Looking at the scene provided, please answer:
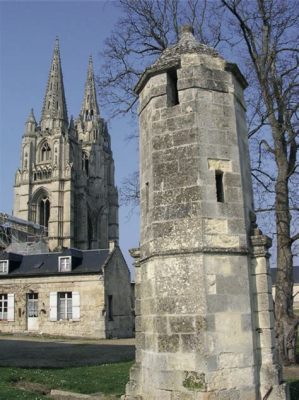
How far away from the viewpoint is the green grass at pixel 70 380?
800 centimetres

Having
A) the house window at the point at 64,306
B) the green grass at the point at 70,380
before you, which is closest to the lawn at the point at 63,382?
the green grass at the point at 70,380

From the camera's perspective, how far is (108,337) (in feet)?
81.9

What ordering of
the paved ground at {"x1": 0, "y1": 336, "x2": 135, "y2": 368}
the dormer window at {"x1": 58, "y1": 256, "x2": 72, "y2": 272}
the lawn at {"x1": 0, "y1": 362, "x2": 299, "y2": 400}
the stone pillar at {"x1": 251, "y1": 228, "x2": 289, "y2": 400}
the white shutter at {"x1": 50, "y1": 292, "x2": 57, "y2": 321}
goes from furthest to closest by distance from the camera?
the dormer window at {"x1": 58, "y1": 256, "x2": 72, "y2": 272} < the white shutter at {"x1": 50, "y1": 292, "x2": 57, "y2": 321} < the paved ground at {"x1": 0, "y1": 336, "x2": 135, "y2": 368} < the lawn at {"x1": 0, "y1": 362, "x2": 299, "y2": 400} < the stone pillar at {"x1": 251, "y1": 228, "x2": 289, "y2": 400}

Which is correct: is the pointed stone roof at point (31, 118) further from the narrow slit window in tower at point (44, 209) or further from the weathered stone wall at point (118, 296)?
the weathered stone wall at point (118, 296)

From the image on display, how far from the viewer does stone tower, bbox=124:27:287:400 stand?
5836mm

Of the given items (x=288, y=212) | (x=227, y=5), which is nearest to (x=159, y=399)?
(x=288, y=212)

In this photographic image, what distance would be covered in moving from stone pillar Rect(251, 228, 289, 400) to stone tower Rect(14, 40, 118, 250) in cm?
5241

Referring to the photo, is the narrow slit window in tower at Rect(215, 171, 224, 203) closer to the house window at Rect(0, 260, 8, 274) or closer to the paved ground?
the paved ground

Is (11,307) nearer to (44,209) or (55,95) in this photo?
(44,209)

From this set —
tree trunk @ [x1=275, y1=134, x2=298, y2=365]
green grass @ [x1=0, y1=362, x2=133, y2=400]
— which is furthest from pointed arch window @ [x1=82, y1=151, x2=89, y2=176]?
green grass @ [x1=0, y1=362, x2=133, y2=400]

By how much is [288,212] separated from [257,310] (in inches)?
253

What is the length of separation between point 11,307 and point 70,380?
18.1 metres

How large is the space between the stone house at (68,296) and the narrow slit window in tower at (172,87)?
19.4 meters

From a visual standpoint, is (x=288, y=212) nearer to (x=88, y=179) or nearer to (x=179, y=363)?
(x=179, y=363)
